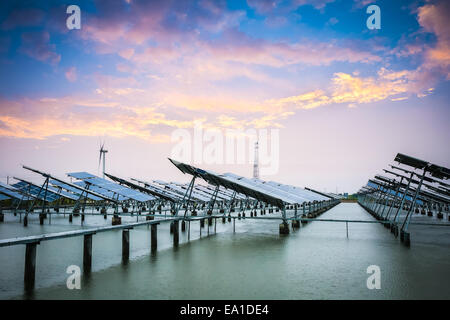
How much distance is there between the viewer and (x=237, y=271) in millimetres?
11531

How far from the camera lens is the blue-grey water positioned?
8969mm

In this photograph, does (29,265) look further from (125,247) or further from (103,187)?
(103,187)

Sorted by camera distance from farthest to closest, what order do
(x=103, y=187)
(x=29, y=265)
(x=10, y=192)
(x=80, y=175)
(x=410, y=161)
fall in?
(x=10, y=192) < (x=103, y=187) < (x=80, y=175) < (x=410, y=161) < (x=29, y=265)

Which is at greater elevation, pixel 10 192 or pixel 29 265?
pixel 10 192

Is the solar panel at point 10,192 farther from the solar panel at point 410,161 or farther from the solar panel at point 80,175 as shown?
the solar panel at point 410,161

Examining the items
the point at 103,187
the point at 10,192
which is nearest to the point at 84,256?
the point at 103,187

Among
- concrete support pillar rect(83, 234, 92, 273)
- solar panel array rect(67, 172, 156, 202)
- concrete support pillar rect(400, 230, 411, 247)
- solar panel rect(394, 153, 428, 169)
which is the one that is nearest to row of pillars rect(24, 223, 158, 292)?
concrete support pillar rect(83, 234, 92, 273)

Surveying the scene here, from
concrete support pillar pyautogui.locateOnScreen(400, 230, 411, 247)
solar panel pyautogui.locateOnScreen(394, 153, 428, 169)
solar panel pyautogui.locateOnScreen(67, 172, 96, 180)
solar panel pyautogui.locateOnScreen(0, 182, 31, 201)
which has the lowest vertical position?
concrete support pillar pyautogui.locateOnScreen(400, 230, 411, 247)

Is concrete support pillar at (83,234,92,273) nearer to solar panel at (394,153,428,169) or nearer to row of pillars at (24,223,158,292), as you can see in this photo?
row of pillars at (24,223,158,292)

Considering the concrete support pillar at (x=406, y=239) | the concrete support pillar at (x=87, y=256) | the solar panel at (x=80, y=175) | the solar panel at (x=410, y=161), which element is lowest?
the concrete support pillar at (x=406, y=239)

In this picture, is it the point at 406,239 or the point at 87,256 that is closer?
the point at 87,256

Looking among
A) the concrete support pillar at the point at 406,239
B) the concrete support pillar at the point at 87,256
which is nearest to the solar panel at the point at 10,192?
the concrete support pillar at the point at 87,256

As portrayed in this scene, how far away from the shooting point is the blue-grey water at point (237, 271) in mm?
8969

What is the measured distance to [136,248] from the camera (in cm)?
1683
